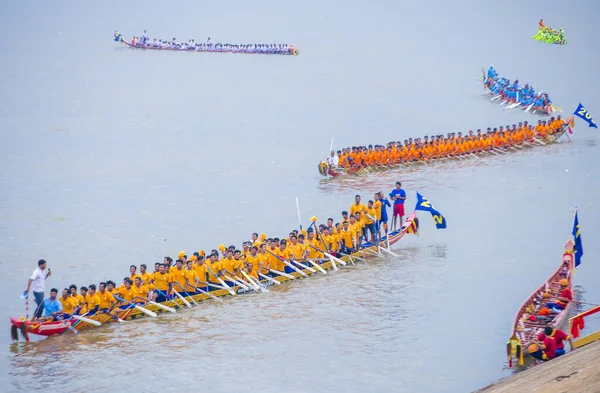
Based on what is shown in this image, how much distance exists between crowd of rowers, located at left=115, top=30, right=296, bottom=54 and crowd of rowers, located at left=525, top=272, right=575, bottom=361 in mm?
52658

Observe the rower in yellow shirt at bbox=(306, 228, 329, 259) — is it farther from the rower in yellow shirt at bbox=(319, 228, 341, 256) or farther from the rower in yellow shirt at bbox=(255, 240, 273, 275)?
the rower in yellow shirt at bbox=(255, 240, 273, 275)

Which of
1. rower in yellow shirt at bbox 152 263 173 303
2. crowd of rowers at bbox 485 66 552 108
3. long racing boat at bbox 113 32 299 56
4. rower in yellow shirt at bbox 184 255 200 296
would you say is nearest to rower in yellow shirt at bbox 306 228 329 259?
rower in yellow shirt at bbox 184 255 200 296

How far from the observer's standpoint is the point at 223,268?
2259 cm

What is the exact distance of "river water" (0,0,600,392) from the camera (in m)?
19.2

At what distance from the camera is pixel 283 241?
2356 cm

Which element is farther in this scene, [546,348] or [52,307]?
[52,307]

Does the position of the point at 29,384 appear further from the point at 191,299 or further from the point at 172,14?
the point at 172,14

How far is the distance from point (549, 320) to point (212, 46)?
185ft

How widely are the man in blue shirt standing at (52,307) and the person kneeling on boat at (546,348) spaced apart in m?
9.77

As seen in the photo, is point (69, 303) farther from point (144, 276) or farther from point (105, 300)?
point (144, 276)

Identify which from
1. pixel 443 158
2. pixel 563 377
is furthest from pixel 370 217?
pixel 443 158

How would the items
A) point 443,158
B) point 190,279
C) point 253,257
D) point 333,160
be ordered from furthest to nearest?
point 443,158, point 333,160, point 253,257, point 190,279

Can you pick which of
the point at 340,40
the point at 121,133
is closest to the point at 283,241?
the point at 121,133

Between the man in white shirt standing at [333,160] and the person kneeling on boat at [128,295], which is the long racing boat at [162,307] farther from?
the man in white shirt standing at [333,160]
